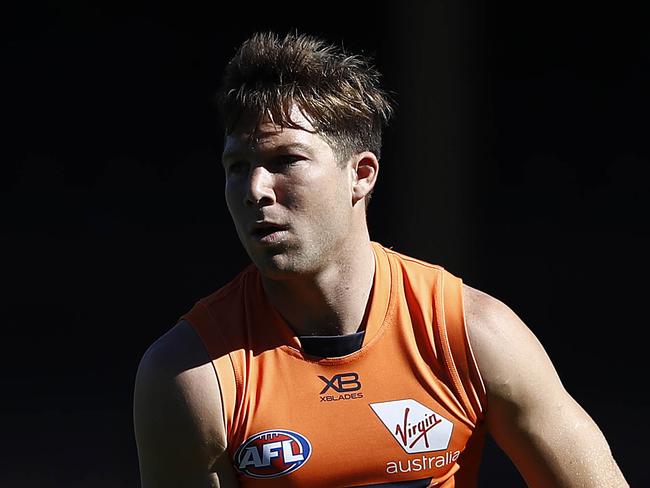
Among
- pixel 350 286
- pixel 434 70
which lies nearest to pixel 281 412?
pixel 350 286

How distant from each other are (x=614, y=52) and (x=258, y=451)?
485 centimetres

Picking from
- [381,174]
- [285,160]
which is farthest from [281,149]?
[381,174]

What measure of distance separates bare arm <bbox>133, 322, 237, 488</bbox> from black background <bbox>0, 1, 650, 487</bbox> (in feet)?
12.4

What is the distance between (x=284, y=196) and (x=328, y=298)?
274mm

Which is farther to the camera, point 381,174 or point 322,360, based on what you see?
point 381,174

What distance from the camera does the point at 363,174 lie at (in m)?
2.55

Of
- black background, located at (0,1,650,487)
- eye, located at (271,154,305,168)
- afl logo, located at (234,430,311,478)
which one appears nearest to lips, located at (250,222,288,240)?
eye, located at (271,154,305,168)

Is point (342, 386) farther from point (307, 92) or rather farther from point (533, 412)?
point (307, 92)

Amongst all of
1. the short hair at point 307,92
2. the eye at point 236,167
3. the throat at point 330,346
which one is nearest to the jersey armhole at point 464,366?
the throat at point 330,346

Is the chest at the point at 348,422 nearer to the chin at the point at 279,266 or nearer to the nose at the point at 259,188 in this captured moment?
the chin at the point at 279,266

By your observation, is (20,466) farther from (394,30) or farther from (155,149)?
(394,30)

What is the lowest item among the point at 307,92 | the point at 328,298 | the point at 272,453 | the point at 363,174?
the point at 272,453

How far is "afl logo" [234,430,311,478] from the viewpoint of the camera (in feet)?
7.72

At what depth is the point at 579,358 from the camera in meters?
6.18
